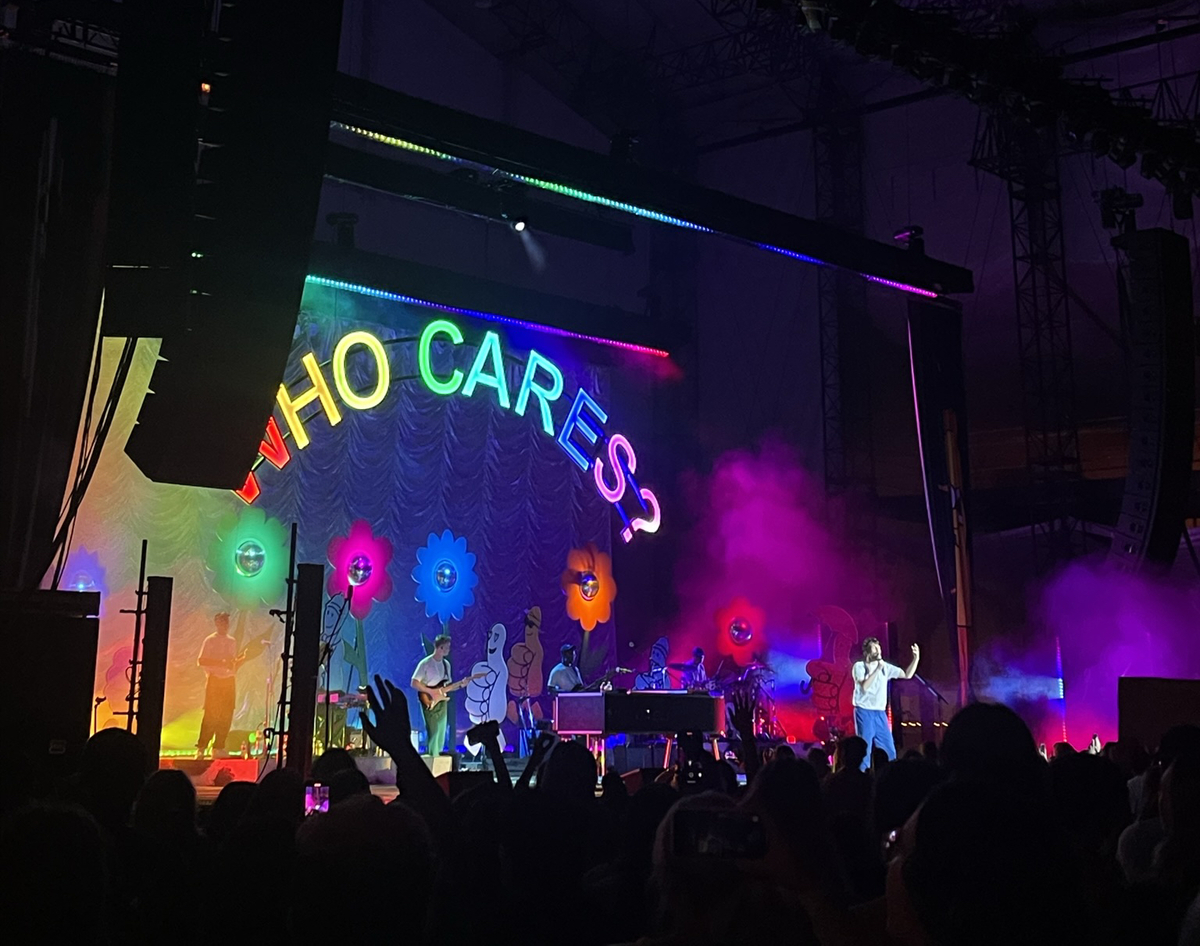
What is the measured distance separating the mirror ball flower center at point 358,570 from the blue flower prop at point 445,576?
0.75 m

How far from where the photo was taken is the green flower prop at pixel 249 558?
15789 millimetres

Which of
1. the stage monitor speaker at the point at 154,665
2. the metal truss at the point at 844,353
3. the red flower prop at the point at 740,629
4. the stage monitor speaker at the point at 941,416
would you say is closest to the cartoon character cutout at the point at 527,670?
the red flower prop at the point at 740,629

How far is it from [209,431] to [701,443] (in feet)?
58.0

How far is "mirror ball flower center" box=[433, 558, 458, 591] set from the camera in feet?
58.4

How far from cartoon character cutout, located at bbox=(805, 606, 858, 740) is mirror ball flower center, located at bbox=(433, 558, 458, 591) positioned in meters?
5.92

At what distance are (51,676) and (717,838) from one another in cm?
495

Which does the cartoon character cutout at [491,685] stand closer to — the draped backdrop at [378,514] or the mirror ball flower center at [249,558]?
the draped backdrop at [378,514]

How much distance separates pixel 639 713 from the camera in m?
Result: 12.9

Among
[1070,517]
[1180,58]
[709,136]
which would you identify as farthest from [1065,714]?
[709,136]

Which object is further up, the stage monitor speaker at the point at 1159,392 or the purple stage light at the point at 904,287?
the purple stage light at the point at 904,287

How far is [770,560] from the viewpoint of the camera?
2042cm

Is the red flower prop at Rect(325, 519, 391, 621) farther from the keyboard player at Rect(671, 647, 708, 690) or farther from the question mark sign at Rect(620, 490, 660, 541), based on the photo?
the keyboard player at Rect(671, 647, 708, 690)

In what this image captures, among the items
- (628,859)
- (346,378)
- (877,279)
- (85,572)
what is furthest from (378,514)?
(628,859)

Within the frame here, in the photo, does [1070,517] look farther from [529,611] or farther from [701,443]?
[529,611]
